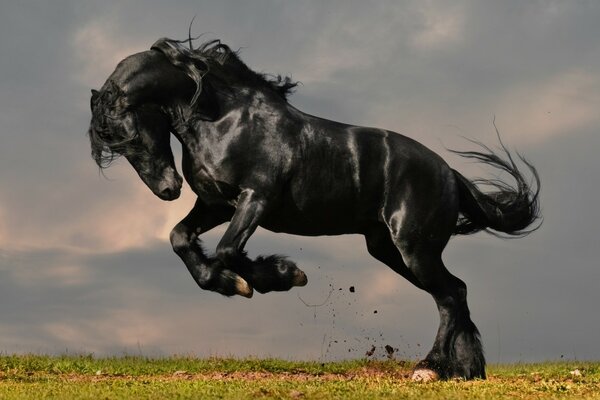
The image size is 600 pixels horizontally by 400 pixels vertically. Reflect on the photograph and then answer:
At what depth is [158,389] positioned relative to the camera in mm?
9570

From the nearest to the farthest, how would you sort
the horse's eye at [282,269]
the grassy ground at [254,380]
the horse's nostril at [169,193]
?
the grassy ground at [254,380] < the horse's eye at [282,269] < the horse's nostril at [169,193]

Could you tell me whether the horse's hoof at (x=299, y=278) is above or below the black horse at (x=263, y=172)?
below

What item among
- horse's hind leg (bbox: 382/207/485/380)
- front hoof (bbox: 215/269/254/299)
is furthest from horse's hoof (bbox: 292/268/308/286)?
horse's hind leg (bbox: 382/207/485/380)

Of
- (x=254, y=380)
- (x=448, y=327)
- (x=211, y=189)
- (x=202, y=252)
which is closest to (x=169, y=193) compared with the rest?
(x=211, y=189)

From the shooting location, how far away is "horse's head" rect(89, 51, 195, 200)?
9969mm

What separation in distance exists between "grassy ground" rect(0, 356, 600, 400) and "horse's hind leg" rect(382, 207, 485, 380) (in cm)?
33

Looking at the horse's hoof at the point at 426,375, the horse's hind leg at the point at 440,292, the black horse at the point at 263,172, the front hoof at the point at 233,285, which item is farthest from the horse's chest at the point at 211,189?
the horse's hoof at the point at 426,375

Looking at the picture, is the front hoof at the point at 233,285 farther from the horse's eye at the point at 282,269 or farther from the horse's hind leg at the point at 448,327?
the horse's hind leg at the point at 448,327

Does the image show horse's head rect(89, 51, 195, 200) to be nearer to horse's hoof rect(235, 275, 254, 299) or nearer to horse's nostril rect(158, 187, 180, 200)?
horse's nostril rect(158, 187, 180, 200)

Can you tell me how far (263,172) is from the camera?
9.81 m

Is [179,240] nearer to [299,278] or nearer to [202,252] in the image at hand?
[202,252]

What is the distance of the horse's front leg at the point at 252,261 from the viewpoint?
961 centimetres

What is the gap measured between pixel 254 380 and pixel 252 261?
1.49m

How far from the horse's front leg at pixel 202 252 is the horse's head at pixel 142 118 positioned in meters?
0.37
